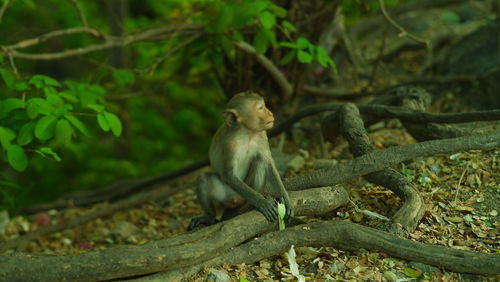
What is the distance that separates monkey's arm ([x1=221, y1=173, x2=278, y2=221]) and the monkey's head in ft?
1.29

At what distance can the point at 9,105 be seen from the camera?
14.1ft

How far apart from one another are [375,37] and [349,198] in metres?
6.13

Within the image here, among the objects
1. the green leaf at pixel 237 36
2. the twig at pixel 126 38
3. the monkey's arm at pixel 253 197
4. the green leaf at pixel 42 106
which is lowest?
the monkey's arm at pixel 253 197

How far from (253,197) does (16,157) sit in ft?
5.64

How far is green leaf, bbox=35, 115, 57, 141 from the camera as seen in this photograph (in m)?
4.07

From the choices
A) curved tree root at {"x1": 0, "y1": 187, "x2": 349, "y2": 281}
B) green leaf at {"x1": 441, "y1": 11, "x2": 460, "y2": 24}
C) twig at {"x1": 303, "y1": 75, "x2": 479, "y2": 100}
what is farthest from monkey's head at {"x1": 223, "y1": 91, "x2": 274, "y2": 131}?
green leaf at {"x1": 441, "y1": 11, "x2": 460, "y2": 24}

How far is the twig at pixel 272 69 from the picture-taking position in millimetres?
6246

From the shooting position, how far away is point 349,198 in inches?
176

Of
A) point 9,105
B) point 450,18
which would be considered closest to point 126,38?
point 9,105

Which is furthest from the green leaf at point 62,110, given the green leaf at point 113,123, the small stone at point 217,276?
the small stone at point 217,276

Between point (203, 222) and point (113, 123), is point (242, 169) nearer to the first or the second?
point (203, 222)

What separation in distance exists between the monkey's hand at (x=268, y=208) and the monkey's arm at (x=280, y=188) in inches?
3.8

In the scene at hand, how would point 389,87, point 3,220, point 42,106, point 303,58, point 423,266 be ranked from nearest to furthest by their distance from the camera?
point 423,266 → point 42,106 → point 303,58 → point 3,220 → point 389,87

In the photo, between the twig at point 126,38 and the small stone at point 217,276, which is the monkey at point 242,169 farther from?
the twig at point 126,38
